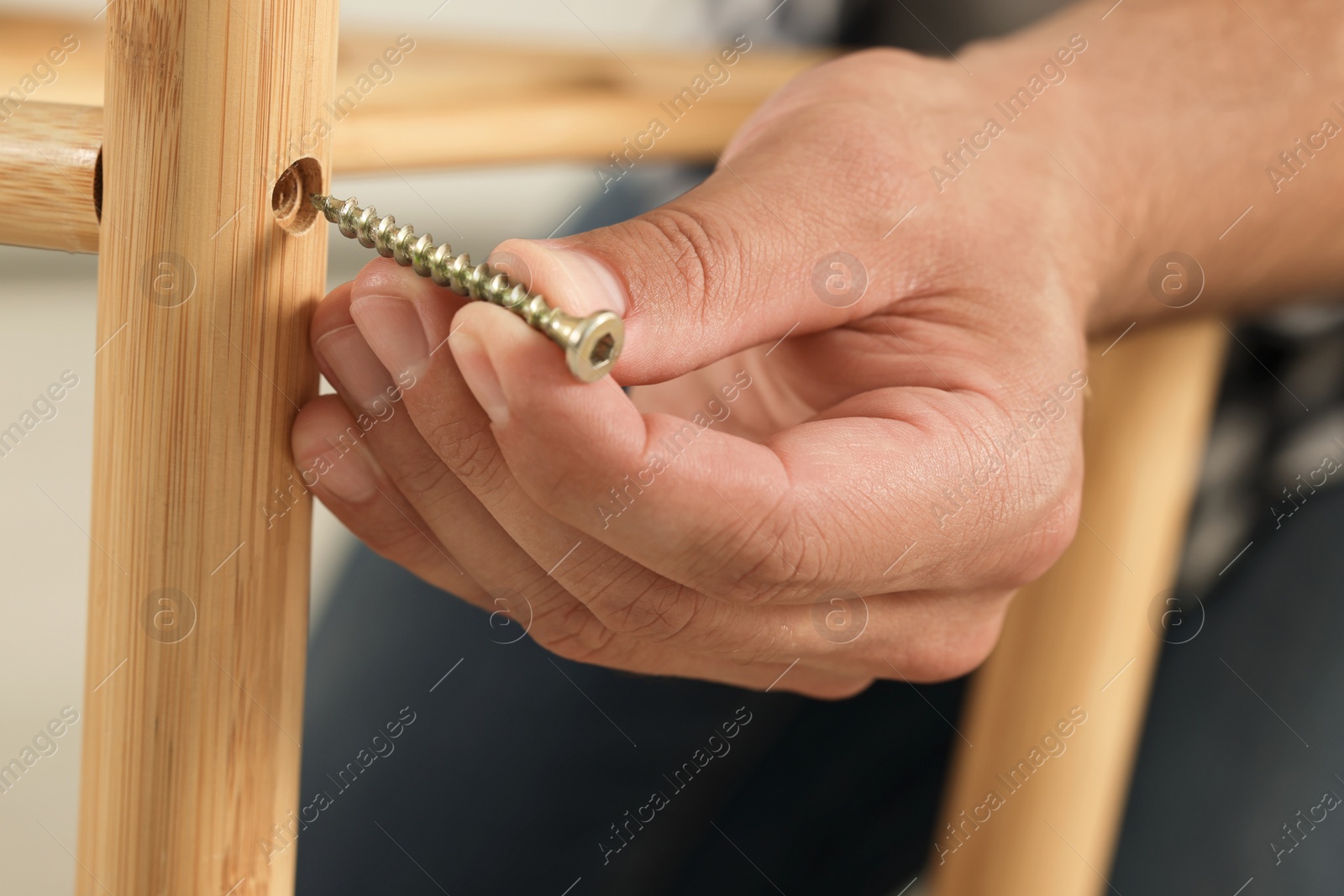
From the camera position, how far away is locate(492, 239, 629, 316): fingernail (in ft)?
0.79

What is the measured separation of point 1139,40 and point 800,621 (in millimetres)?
354

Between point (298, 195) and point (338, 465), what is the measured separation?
0.23 ft

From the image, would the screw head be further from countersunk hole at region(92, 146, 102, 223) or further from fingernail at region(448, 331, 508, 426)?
countersunk hole at region(92, 146, 102, 223)

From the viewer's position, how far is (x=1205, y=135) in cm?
49

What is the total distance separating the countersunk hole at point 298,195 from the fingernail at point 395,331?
0.09 feet

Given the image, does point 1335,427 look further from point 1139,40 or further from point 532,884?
point 532,884

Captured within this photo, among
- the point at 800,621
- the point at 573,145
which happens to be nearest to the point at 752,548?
the point at 800,621

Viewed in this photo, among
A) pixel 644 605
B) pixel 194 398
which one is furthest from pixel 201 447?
pixel 644 605

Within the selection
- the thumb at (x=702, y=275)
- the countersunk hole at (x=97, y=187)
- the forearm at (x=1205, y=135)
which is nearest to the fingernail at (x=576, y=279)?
the thumb at (x=702, y=275)

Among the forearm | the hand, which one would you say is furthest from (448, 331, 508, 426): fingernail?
the forearm

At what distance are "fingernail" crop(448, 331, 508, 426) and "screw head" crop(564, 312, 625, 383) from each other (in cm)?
2

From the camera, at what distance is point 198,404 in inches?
10.4

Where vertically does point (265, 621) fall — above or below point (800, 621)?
above

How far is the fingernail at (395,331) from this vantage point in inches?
10.2
